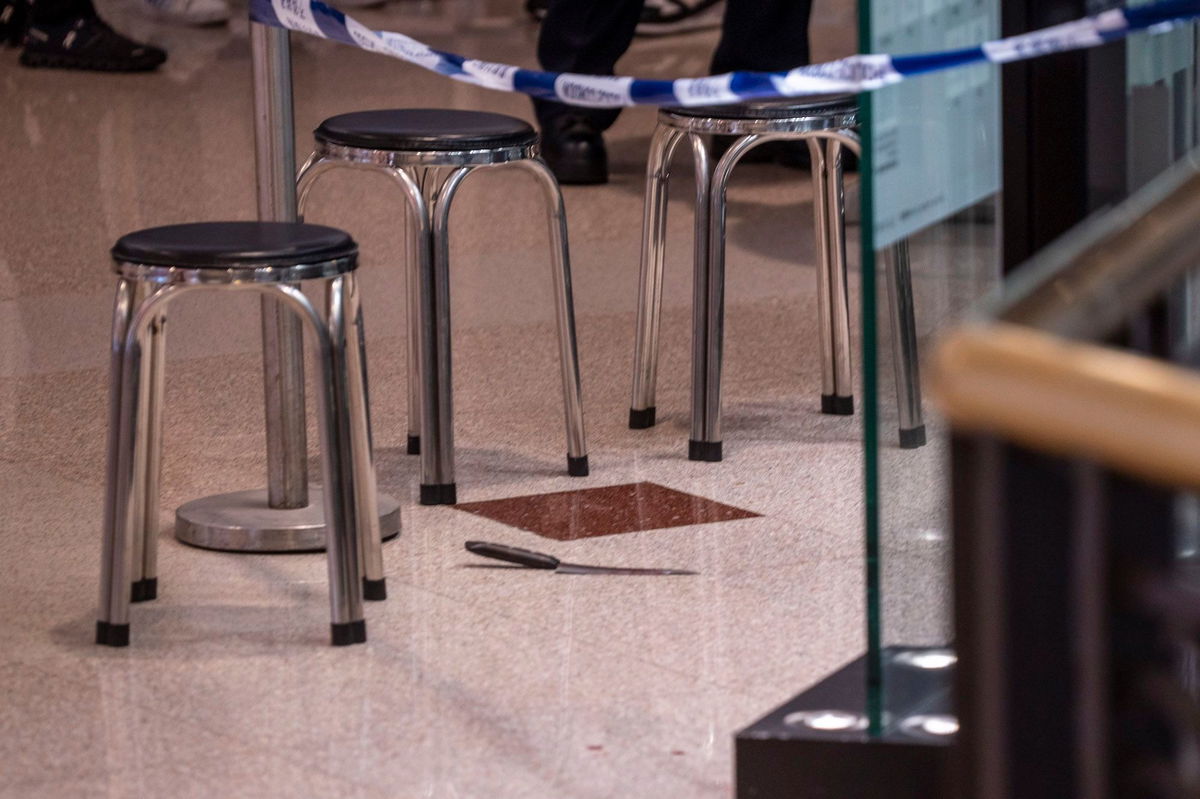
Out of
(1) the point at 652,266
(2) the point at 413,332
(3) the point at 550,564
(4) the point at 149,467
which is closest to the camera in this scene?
(4) the point at 149,467

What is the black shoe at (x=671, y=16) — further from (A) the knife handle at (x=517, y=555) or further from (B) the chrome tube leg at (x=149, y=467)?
(B) the chrome tube leg at (x=149, y=467)

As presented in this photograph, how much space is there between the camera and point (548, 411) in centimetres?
296

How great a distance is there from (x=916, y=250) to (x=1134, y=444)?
2.91 feet

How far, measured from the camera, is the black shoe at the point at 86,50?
19.7 ft

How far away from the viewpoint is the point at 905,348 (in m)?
1.56

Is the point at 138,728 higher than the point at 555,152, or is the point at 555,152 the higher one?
the point at 555,152

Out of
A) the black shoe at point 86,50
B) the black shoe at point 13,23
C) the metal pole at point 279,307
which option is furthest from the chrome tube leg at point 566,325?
the black shoe at point 13,23

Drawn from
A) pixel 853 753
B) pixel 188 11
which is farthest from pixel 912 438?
pixel 188 11

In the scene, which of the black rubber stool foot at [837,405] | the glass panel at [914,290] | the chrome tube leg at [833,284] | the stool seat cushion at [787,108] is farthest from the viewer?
the black rubber stool foot at [837,405]

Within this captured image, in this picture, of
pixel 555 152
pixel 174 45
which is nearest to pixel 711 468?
pixel 555 152

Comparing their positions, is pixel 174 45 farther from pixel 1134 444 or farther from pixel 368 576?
pixel 1134 444

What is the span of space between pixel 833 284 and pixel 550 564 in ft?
2.60

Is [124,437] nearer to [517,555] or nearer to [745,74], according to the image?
[517,555]

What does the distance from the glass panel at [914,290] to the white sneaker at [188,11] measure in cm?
536
